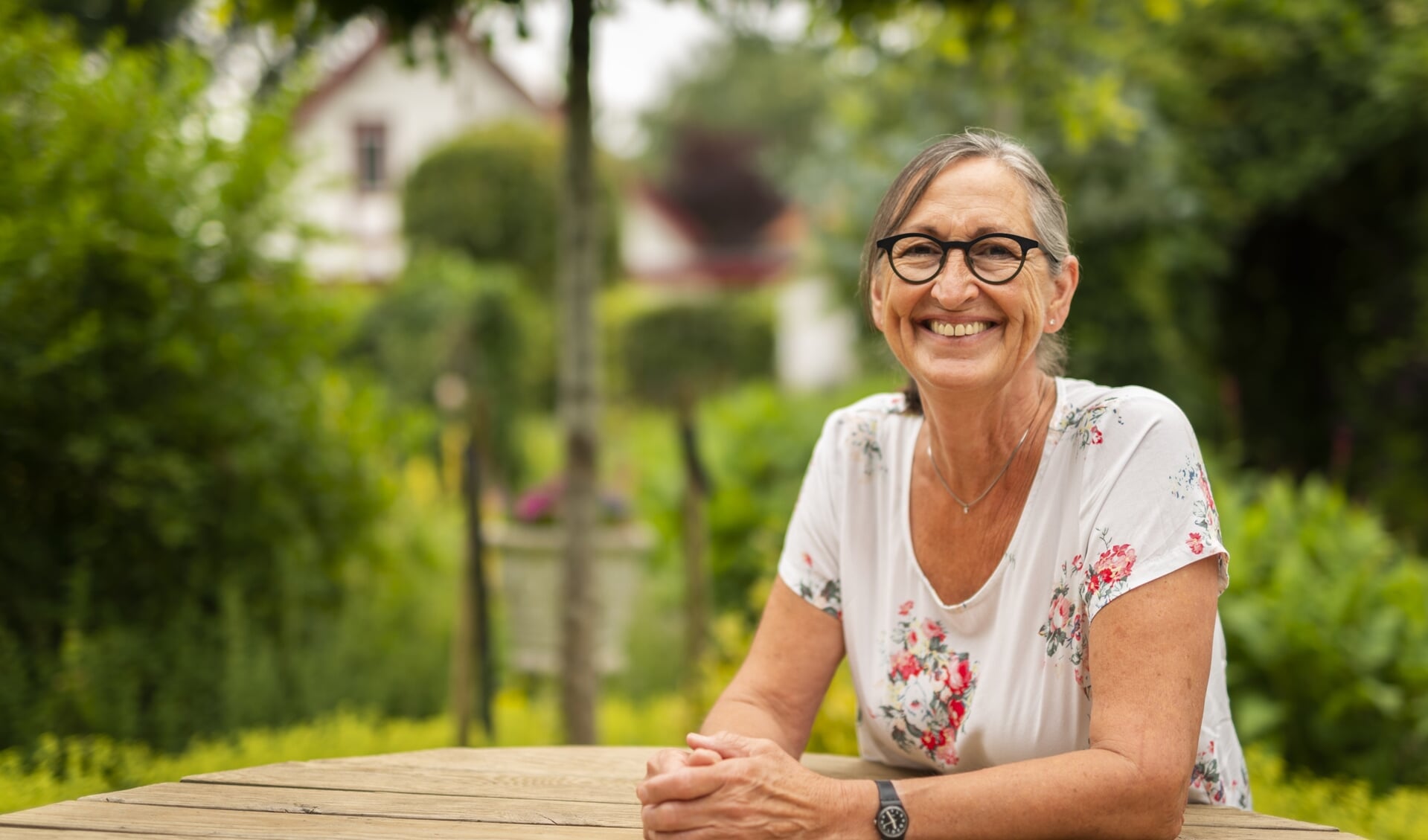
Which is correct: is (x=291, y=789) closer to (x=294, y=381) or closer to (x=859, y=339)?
(x=294, y=381)

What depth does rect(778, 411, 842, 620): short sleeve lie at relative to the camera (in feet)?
6.61

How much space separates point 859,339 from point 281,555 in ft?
22.0

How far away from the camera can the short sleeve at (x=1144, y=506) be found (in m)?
1.60

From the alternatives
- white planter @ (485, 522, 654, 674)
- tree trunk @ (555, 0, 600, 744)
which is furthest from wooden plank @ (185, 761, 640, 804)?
white planter @ (485, 522, 654, 674)

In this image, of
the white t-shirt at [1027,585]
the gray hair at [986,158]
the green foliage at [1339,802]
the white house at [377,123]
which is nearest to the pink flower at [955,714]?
the white t-shirt at [1027,585]

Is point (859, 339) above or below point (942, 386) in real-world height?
above

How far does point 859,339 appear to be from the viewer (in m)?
9.93

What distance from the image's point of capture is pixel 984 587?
180 cm

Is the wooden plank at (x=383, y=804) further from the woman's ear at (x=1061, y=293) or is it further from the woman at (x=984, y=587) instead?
the woman's ear at (x=1061, y=293)

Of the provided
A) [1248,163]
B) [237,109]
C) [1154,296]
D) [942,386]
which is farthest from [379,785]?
[1248,163]

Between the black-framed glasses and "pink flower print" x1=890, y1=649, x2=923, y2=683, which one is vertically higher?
the black-framed glasses

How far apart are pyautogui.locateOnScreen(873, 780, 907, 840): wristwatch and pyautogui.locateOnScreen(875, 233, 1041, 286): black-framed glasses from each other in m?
0.75

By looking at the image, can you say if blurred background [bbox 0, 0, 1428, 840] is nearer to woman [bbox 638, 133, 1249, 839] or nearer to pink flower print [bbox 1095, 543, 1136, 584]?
woman [bbox 638, 133, 1249, 839]

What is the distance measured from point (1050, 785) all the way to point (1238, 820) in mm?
394
